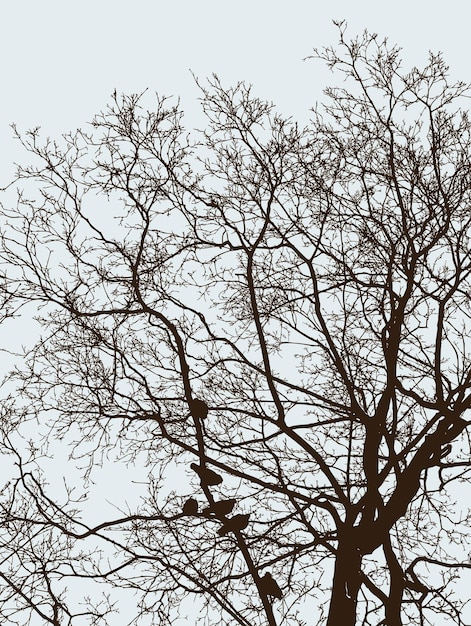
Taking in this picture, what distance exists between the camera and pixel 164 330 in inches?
346

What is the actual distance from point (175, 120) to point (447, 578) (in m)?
4.76

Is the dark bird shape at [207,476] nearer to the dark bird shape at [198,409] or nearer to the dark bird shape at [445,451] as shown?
the dark bird shape at [198,409]

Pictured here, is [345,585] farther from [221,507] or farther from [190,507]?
[190,507]

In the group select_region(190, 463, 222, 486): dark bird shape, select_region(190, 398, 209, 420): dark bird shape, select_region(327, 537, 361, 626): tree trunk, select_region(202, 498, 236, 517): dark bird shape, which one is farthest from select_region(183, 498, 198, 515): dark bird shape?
select_region(327, 537, 361, 626): tree trunk

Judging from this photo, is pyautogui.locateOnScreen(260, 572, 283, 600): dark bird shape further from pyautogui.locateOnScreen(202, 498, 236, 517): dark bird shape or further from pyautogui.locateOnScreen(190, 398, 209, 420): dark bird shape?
pyautogui.locateOnScreen(190, 398, 209, 420): dark bird shape

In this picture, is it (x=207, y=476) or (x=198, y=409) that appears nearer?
(x=207, y=476)

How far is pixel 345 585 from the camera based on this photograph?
7.76 meters

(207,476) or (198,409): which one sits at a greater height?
(198,409)

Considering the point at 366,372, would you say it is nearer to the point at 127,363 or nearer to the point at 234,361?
the point at 234,361

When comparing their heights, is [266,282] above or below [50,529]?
above

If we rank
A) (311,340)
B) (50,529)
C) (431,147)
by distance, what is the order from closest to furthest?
(50,529)
(431,147)
(311,340)

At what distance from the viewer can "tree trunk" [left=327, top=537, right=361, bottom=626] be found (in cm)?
757

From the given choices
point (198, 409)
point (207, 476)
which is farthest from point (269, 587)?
point (198, 409)

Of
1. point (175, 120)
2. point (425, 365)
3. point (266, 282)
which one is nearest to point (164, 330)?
point (266, 282)
